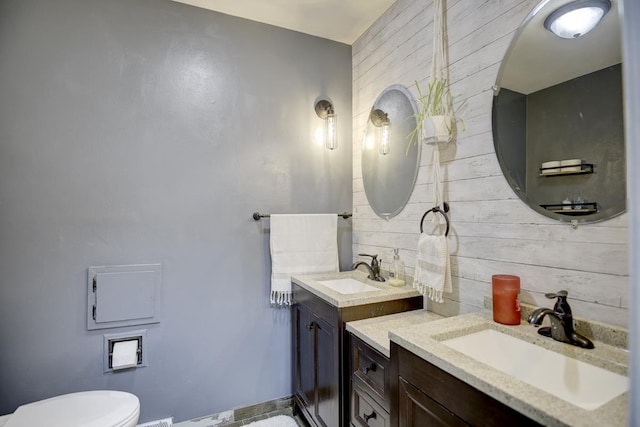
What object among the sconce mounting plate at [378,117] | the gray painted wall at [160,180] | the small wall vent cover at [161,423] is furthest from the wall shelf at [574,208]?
the small wall vent cover at [161,423]

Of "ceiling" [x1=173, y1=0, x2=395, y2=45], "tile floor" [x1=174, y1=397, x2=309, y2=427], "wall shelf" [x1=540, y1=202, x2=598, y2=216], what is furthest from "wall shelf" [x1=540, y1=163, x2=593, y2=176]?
"tile floor" [x1=174, y1=397, x2=309, y2=427]

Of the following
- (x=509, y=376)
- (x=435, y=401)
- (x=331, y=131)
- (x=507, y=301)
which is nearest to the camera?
(x=509, y=376)

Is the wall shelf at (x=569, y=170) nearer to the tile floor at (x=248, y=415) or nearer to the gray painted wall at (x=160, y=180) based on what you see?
the gray painted wall at (x=160, y=180)

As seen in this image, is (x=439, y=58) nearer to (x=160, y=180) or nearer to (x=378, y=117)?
(x=378, y=117)

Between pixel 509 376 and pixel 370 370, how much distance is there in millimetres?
657

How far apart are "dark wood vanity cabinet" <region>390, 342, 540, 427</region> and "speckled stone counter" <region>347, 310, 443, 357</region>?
0.14 metres

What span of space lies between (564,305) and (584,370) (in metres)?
0.20

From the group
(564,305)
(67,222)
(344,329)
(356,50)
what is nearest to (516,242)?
(564,305)

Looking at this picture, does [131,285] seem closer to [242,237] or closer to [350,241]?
[242,237]

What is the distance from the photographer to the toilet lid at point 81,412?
133cm

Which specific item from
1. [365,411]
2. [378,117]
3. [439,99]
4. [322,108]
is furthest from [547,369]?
[322,108]

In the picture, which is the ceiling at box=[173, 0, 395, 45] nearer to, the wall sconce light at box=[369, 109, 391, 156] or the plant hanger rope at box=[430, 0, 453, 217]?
the plant hanger rope at box=[430, 0, 453, 217]

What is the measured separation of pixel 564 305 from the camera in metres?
1.03

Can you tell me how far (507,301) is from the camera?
1.18 m
